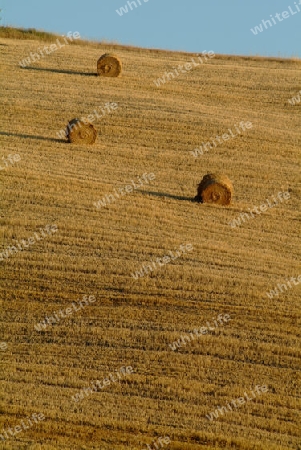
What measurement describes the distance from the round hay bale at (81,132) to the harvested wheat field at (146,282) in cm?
32

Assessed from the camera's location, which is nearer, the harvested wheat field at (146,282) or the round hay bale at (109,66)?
the harvested wheat field at (146,282)

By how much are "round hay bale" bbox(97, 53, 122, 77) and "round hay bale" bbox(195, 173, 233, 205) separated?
14165 mm

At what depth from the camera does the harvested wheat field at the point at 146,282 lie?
41.5ft

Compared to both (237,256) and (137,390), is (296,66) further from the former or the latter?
(137,390)

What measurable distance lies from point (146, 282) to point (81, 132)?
10210mm

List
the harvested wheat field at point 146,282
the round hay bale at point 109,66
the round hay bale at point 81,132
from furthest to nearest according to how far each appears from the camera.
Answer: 1. the round hay bale at point 109,66
2. the round hay bale at point 81,132
3. the harvested wheat field at point 146,282

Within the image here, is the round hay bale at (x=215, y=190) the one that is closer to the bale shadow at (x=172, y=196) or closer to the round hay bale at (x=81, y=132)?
the bale shadow at (x=172, y=196)

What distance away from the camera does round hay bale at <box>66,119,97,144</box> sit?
25.3 metres

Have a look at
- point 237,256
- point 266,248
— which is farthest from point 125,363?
point 266,248

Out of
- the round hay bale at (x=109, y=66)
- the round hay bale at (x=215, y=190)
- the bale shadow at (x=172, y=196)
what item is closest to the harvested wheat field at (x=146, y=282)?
the bale shadow at (x=172, y=196)

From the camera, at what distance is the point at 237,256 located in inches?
720

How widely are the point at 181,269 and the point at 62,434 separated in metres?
5.72

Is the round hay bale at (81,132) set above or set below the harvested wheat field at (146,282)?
above

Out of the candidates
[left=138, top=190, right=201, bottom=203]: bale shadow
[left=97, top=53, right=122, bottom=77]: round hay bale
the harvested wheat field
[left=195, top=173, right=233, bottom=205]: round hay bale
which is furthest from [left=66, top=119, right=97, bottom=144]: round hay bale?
[left=97, top=53, right=122, bottom=77]: round hay bale
